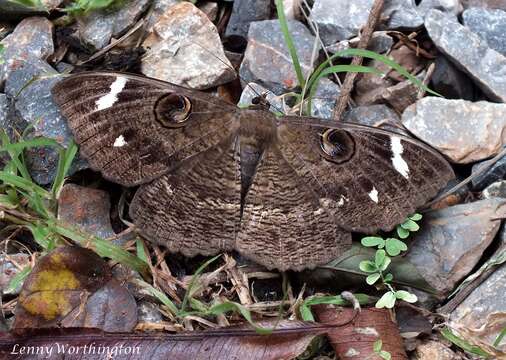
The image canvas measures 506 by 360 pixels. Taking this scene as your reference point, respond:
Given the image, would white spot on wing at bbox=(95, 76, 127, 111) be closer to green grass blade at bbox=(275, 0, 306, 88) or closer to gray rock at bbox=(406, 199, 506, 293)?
green grass blade at bbox=(275, 0, 306, 88)

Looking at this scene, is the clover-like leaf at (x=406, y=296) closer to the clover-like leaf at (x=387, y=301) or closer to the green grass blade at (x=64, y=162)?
the clover-like leaf at (x=387, y=301)

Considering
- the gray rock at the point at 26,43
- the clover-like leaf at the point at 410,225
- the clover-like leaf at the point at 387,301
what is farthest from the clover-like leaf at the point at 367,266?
the gray rock at the point at 26,43

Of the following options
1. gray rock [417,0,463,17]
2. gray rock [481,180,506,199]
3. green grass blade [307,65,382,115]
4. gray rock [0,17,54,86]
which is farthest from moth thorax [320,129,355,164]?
gray rock [0,17,54,86]

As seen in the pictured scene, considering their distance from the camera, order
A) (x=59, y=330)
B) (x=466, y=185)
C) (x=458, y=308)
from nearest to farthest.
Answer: (x=59, y=330)
(x=458, y=308)
(x=466, y=185)

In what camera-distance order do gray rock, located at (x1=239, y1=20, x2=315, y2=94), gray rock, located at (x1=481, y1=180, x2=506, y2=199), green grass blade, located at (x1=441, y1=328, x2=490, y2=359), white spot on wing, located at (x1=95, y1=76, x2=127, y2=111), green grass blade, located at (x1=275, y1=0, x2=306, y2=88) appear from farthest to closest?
gray rock, located at (x1=239, y1=20, x2=315, y2=94)
green grass blade, located at (x1=275, y1=0, x2=306, y2=88)
gray rock, located at (x1=481, y1=180, x2=506, y2=199)
white spot on wing, located at (x1=95, y1=76, x2=127, y2=111)
green grass blade, located at (x1=441, y1=328, x2=490, y2=359)

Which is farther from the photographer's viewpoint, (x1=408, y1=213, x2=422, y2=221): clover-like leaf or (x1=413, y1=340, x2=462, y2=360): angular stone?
(x1=408, y1=213, x2=422, y2=221): clover-like leaf

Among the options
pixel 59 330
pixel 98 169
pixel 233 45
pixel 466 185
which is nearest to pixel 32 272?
pixel 59 330

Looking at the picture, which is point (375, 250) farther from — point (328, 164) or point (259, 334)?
point (259, 334)
